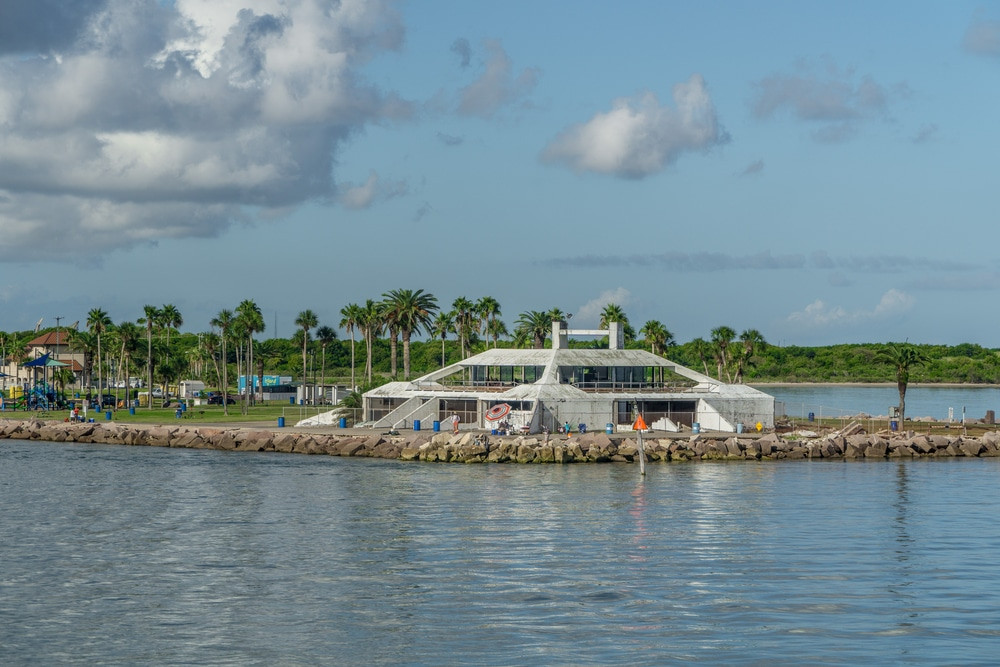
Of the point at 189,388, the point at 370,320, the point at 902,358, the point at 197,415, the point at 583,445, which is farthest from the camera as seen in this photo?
the point at 189,388

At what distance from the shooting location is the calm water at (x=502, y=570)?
28391 millimetres

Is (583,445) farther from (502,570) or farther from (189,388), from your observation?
(189,388)

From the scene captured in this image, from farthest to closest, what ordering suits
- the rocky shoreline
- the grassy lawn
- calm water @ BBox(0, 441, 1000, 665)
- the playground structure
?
the playground structure, the grassy lawn, the rocky shoreline, calm water @ BBox(0, 441, 1000, 665)

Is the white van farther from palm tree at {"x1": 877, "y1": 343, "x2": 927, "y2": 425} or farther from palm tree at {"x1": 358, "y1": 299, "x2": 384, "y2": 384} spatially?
palm tree at {"x1": 877, "y1": 343, "x2": 927, "y2": 425}

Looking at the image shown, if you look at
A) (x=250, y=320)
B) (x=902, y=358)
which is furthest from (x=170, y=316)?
(x=902, y=358)

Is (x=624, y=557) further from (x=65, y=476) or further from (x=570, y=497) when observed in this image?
(x=65, y=476)

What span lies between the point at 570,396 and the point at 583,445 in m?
8.93

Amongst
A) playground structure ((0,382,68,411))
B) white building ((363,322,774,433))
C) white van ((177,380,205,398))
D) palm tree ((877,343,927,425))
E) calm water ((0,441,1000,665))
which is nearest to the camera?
calm water ((0,441,1000,665))

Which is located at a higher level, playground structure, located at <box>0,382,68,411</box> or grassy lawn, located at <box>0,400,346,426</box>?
playground structure, located at <box>0,382,68,411</box>

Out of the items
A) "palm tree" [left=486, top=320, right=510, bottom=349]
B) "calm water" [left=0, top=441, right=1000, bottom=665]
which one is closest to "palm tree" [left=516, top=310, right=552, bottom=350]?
"palm tree" [left=486, top=320, right=510, bottom=349]

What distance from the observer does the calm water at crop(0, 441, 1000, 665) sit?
1118 inches

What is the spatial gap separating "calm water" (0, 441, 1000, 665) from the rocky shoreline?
7892 millimetres

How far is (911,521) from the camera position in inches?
1891

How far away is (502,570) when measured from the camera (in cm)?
3712
